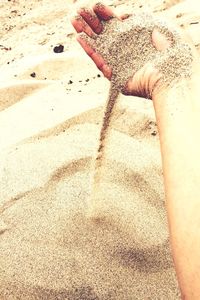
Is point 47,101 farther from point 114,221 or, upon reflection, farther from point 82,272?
point 82,272

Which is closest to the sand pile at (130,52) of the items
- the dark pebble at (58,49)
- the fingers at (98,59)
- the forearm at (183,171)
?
the fingers at (98,59)

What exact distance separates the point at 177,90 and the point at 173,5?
1643 millimetres

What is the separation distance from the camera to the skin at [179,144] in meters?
1.24

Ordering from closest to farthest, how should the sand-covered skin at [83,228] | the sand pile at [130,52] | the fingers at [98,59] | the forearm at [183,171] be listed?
the forearm at [183,171] → the sand-covered skin at [83,228] → the sand pile at [130,52] → the fingers at [98,59]

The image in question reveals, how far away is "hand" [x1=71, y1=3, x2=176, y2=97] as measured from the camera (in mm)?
1827

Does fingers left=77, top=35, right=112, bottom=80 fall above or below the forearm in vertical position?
above

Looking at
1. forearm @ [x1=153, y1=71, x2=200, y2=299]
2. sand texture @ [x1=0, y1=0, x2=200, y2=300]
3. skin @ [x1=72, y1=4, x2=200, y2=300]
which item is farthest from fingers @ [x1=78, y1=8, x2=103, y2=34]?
forearm @ [x1=153, y1=71, x2=200, y2=299]

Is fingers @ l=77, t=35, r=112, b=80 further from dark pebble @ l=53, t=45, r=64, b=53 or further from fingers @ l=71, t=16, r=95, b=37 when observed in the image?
dark pebble @ l=53, t=45, r=64, b=53

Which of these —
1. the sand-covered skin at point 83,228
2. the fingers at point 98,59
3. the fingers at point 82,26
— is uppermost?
the fingers at point 82,26

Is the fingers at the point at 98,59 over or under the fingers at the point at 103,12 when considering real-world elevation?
under

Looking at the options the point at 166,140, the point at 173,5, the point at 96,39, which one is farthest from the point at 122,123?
the point at 173,5

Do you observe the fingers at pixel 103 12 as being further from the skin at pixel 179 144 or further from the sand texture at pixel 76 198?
the sand texture at pixel 76 198

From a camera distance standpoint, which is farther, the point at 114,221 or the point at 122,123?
the point at 122,123

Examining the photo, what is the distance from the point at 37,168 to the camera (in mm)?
1833
